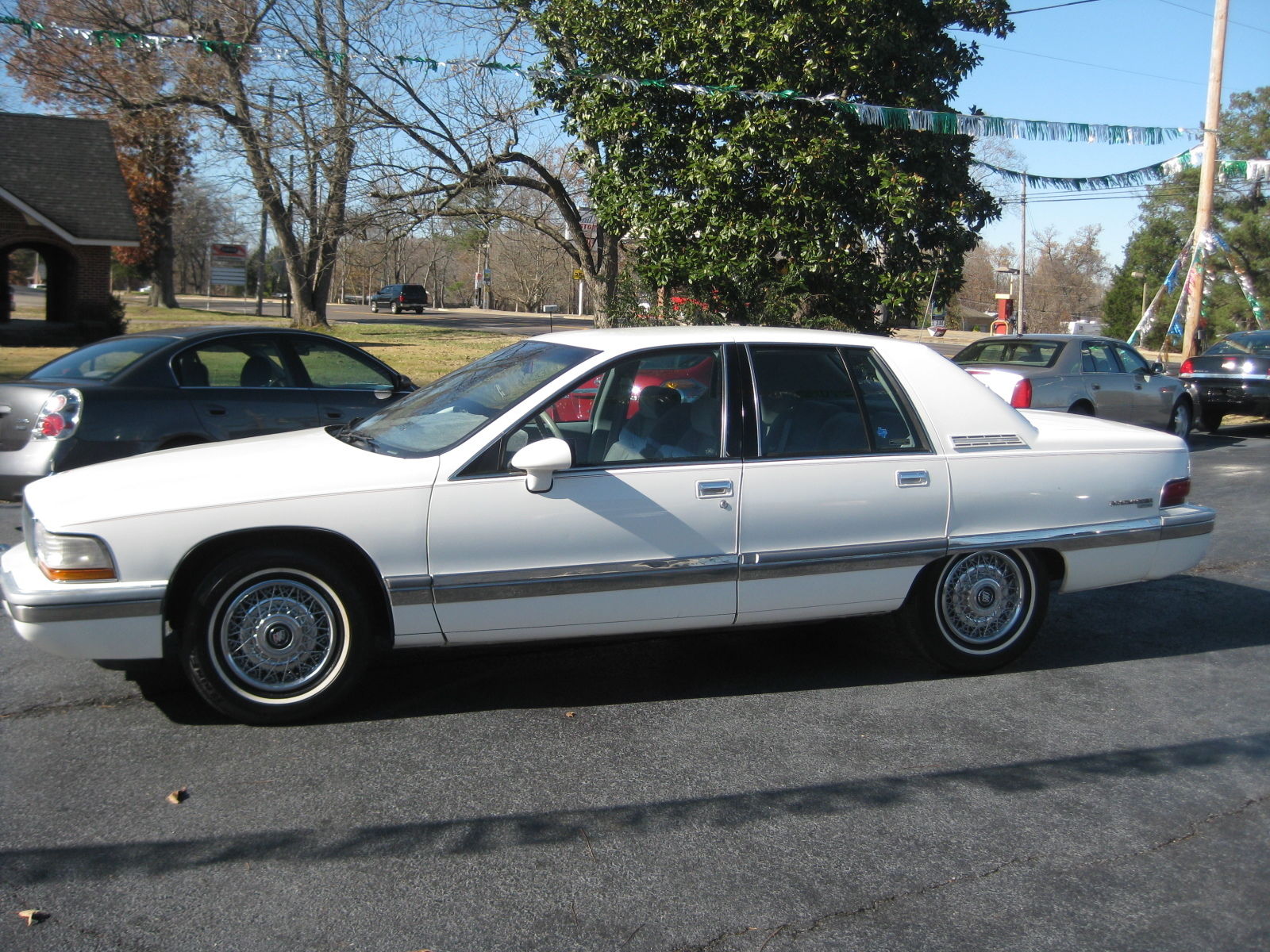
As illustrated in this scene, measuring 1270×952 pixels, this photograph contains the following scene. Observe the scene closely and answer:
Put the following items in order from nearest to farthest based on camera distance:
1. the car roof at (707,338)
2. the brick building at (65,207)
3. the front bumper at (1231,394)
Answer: the car roof at (707,338) → the front bumper at (1231,394) → the brick building at (65,207)

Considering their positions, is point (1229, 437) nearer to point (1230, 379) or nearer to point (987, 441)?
point (1230, 379)

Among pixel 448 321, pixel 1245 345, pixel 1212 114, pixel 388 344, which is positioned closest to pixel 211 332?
pixel 1245 345

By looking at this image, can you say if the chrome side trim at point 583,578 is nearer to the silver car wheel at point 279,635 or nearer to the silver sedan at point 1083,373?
the silver car wheel at point 279,635

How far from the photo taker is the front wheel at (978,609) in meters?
5.32

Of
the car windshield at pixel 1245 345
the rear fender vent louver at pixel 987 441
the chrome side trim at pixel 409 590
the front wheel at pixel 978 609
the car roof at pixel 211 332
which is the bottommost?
the front wheel at pixel 978 609

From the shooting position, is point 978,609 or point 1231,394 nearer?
point 978,609

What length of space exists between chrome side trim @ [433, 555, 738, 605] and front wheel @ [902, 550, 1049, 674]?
108cm

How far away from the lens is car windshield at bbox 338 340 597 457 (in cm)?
483

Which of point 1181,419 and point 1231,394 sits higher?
point 1231,394

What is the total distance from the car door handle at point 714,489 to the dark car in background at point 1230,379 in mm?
14265

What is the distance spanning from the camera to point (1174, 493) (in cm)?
581

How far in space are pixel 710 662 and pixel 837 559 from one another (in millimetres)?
948

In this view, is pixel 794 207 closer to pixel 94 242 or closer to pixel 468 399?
pixel 468 399

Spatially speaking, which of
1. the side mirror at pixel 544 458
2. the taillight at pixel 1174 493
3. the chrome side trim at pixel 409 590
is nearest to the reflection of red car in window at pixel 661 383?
the side mirror at pixel 544 458
